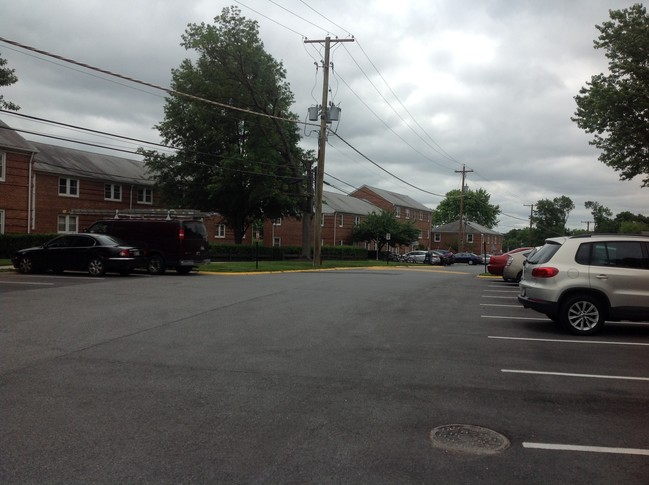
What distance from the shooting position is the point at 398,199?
91.6 meters

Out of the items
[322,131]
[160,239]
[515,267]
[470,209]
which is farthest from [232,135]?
[470,209]

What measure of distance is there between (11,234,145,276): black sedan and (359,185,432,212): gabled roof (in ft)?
227

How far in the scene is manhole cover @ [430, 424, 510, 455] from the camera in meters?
4.16

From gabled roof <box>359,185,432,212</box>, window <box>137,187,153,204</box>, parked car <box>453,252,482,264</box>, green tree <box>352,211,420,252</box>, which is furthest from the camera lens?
gabled roof <box>359,185,432,212</box>

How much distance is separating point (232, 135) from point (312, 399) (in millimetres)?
39385

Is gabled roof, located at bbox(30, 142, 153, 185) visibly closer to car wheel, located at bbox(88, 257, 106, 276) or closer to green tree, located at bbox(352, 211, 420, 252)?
car wheel, located at bbox(88, 257, 106, 276)

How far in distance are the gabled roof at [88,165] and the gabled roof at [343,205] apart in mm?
24030

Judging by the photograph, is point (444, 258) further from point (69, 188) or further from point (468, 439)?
point (468, 439)

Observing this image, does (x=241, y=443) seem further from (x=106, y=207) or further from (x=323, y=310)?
(x=106, y=207)

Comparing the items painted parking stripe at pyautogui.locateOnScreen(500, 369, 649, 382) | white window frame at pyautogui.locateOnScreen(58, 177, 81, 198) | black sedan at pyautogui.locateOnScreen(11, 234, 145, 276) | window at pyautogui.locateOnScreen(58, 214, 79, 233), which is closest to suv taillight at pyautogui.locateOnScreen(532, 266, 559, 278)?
painted parking stripe at pyautogui.locateOnScreen(500, 369, 649, 382)

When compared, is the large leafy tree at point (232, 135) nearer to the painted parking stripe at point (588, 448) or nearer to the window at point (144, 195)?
the window at point (144, 195)

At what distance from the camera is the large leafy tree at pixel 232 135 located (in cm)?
3900

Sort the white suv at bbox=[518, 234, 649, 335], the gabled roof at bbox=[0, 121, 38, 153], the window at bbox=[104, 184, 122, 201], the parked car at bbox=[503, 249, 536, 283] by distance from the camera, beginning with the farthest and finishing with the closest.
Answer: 1. the window at bbox=[104, 184, 122, 201]
2. the gabled roof at bbox=[0, 121, 38, 153]
3. the parked car at bbox=[503, 249, 536, 283]
4. the white suv at bbox=[518, 234, 649, 335]

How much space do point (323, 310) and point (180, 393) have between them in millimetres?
6243
